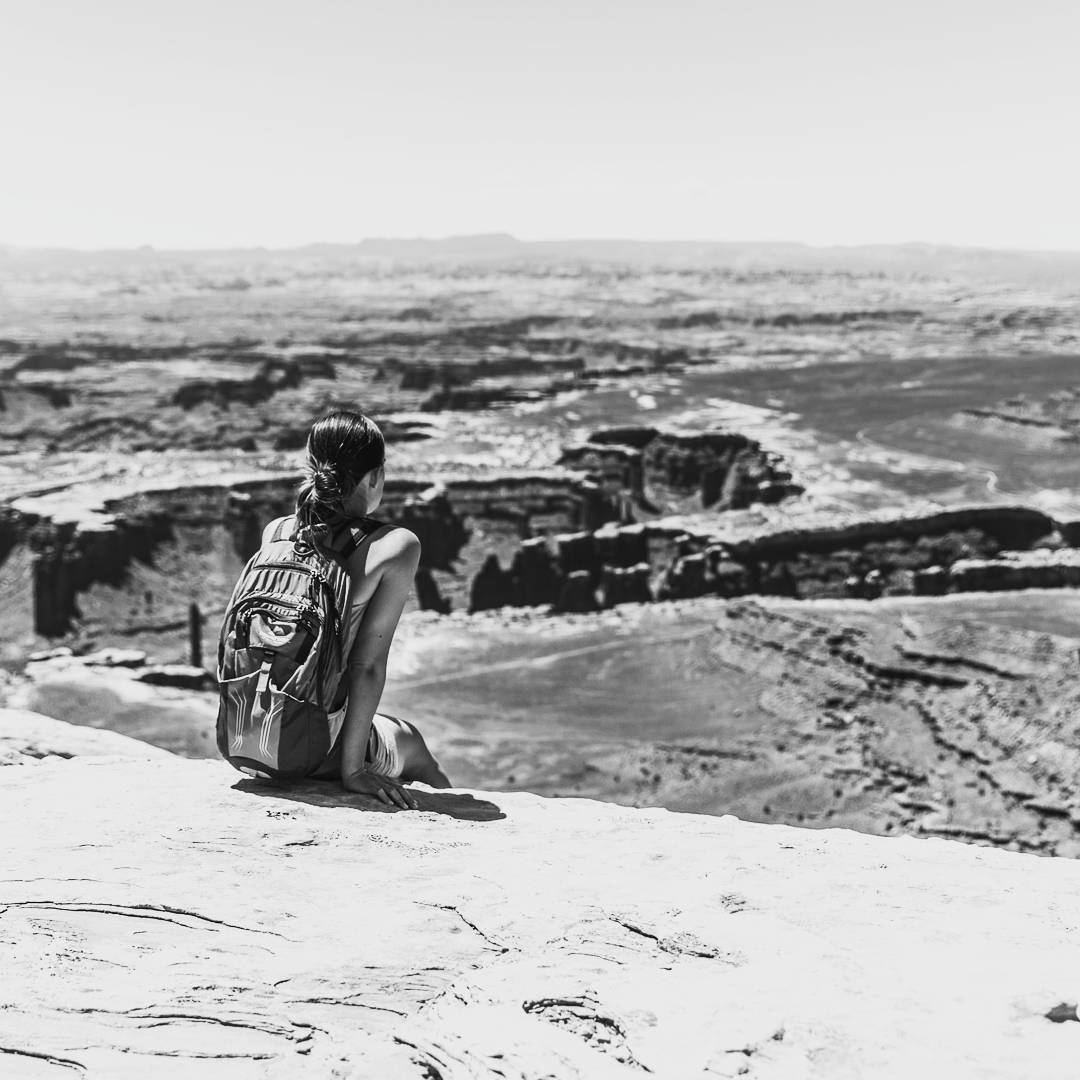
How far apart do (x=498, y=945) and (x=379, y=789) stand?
5.61ft

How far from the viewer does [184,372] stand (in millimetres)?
92875

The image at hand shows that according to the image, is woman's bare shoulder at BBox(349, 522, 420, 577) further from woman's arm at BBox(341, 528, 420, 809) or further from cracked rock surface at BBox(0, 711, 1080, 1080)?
cracked rock surface at BBox(0, 711, 1080, 1080)

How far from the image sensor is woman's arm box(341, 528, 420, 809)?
5680 millimetres

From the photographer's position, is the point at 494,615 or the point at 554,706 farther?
the point at 494,615

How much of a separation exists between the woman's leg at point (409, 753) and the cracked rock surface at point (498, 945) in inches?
22.2

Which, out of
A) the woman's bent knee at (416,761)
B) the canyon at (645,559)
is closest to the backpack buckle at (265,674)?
the woman's bent knee at (416,761)

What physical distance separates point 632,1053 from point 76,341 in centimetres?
12857

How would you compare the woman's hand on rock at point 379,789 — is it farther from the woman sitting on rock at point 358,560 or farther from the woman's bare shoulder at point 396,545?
the woman's bare shoulder at point 396,545

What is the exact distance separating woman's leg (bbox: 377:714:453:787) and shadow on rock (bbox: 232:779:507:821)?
0.96 feet

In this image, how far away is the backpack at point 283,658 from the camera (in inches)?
218

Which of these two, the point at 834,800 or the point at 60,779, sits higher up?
the point at 60,779

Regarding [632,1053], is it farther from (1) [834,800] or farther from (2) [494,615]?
(2) [494,615]

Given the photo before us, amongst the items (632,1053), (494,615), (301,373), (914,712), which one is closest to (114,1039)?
(632,1053)

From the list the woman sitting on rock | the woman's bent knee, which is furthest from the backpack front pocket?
the woman's bent knee
